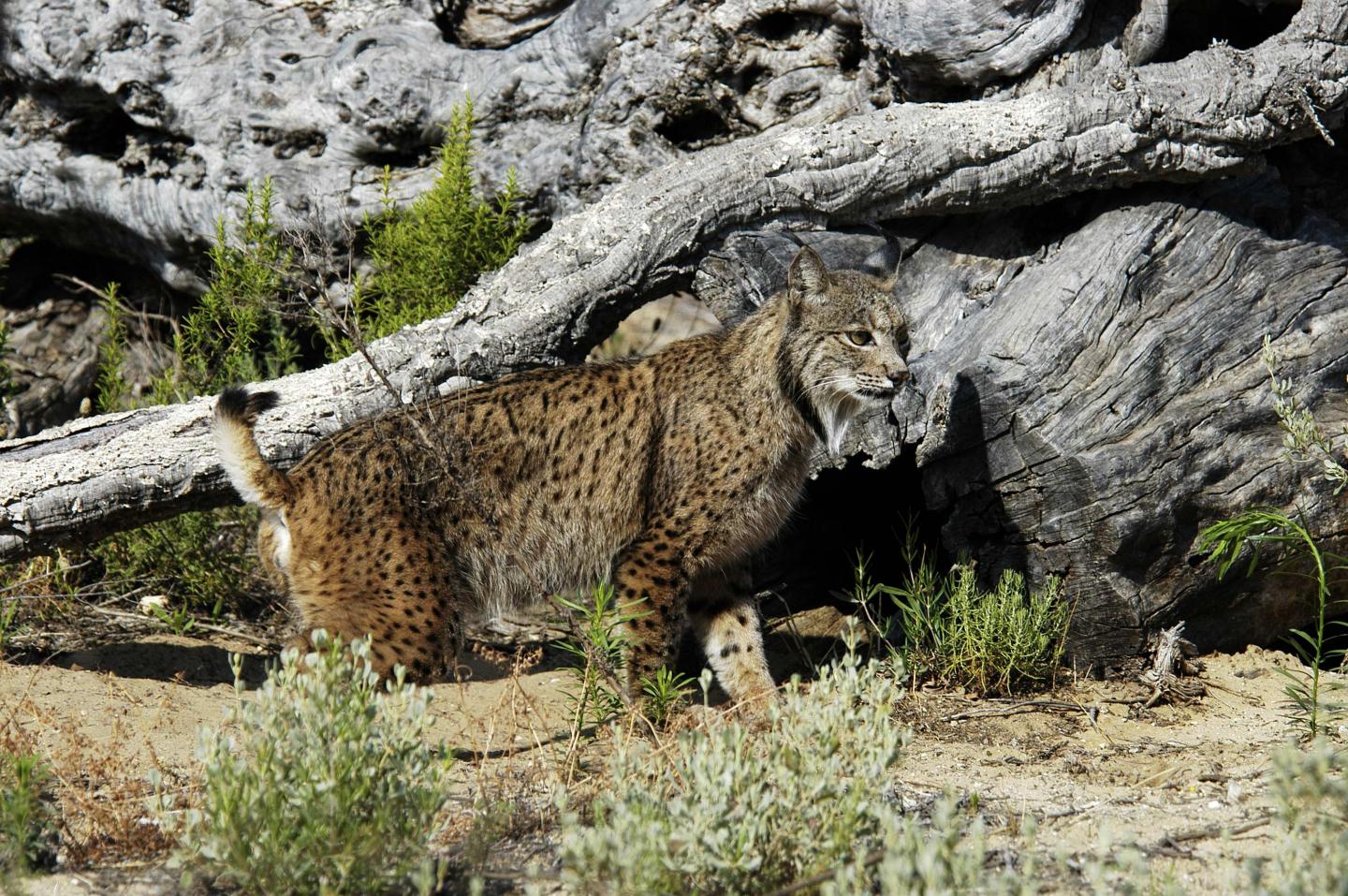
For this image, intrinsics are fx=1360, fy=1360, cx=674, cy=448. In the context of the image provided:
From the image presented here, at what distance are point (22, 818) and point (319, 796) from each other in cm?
79

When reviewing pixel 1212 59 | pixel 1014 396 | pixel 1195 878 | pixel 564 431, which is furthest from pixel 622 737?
pixel 1212 59

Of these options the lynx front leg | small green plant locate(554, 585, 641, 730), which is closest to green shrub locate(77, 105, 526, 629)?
the lynx front leg

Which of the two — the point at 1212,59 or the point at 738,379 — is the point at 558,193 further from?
the point at 1212,59

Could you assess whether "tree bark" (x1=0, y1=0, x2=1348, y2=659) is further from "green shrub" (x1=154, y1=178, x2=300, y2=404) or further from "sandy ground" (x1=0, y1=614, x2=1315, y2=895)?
"green shrub" (x1=154, y1=178, x2=300, y2=404)

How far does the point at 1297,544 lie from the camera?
18.4 feet

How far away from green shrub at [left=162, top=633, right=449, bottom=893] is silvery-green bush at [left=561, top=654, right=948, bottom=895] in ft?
1.37

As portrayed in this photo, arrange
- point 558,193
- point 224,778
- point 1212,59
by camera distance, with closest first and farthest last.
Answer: point 224,778, point 1212,59, point 558,193

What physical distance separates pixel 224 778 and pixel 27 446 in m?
3.09

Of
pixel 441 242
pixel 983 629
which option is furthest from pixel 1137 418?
pixel 441 242

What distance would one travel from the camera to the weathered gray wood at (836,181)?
5863 millimetres

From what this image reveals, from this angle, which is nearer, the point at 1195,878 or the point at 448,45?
the point at 1195,878

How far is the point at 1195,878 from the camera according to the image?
11.6 feet

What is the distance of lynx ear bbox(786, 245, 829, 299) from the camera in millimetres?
5480

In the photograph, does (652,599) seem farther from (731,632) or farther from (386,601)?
(386,601)
